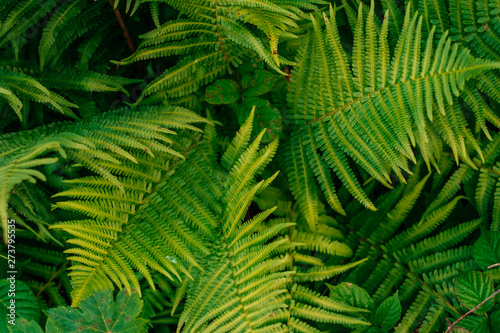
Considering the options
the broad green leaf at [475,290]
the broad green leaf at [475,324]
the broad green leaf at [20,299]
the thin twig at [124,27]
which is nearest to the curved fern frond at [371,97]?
the broad green leaf at [475,290]

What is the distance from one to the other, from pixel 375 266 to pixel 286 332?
672 millimetres

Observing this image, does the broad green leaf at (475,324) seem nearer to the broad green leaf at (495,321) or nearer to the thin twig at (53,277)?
the broad green leaf at (495,321)

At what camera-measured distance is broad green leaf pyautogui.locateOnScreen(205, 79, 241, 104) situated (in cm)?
206

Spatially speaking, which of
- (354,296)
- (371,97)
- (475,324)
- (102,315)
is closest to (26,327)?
(102,315)

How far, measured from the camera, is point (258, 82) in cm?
209

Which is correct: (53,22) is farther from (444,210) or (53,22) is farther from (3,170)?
(444,210)

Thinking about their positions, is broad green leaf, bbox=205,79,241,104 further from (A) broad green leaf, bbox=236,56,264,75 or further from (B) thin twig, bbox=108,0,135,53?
(B) thin twig, bbox=108,0,135,53

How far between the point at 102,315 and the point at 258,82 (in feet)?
4.73

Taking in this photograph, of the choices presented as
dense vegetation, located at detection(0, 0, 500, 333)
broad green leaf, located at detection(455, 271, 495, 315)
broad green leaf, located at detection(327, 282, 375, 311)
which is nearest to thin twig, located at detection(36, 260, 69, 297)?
dense vegetation, located at detection(0, 0, 500, 333)

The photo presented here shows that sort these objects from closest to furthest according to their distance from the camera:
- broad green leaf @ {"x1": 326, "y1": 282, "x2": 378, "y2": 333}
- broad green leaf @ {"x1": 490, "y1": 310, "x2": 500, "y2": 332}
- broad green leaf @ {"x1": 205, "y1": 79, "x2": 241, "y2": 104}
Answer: broad green leaf @ {"x1": 490, "y1": 310, "x2": 500, "y2": 332}, broad green leaf @ {"x1": 326, "y1": 282, "x2": 378, "y2": 333}, broad green leaf @ {"x1": 205, "y1": 79, "x2": 241, "y2": 104}

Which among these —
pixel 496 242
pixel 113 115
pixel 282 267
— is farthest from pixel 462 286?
pixel 113 115

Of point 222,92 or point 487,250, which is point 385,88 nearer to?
point 222,92

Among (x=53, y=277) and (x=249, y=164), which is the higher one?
(x=249, y=164)

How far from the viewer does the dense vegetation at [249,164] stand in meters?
1.78
